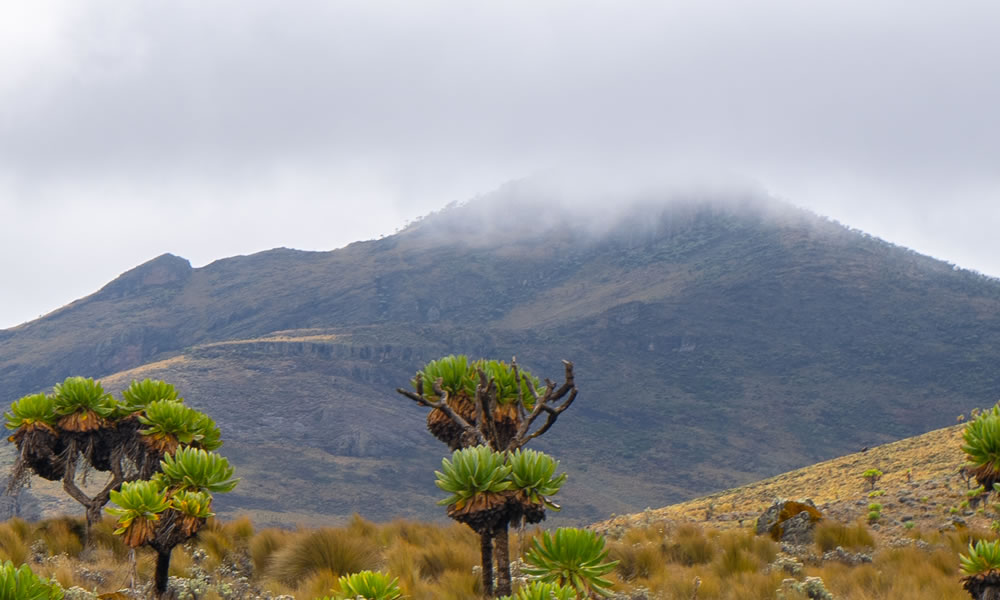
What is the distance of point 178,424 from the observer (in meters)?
13.1

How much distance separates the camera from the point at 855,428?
148625 millimetres

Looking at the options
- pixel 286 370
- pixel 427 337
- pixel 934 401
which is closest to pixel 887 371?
pixel 934 401

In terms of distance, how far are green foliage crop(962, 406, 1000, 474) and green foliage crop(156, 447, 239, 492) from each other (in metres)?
8.93

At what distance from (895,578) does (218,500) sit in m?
113

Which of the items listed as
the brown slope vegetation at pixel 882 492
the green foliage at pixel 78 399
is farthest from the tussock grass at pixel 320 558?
the brown slope vegetation at pixel 882 492

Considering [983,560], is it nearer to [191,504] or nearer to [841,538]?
[841,538]

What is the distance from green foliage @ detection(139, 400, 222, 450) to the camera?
12.9m

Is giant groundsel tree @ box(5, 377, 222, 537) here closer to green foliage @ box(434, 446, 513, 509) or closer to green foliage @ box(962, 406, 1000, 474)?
green foliage @ box(434, 446, 513, 509)

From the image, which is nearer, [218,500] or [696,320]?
[218,500]

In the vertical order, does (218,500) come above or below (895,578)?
below

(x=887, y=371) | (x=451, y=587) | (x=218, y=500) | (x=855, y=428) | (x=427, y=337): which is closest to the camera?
(x=451, y=587)

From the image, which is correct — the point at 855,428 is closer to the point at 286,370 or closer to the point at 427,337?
the point at 427,337

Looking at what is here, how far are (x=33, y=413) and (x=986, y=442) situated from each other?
1399cm

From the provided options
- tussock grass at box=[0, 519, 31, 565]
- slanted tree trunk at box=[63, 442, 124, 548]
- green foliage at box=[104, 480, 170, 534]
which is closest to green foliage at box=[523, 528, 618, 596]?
green foliage at box=[104, 480, 170, 534]
